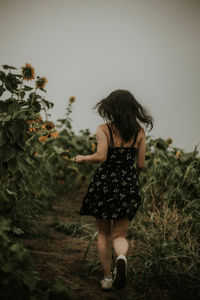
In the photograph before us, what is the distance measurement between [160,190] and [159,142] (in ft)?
2.57

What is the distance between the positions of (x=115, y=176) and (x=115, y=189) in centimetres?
9

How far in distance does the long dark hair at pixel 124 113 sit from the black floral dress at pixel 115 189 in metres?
0.09

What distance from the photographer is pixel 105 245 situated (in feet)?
7.62

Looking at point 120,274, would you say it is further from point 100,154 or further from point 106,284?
point 100,154

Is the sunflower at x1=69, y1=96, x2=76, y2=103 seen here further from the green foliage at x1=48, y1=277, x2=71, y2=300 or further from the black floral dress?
the green foliage at x1=48, y1=277, x2=71, y2=300

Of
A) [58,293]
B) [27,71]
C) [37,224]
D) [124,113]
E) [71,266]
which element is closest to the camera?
[58,293]

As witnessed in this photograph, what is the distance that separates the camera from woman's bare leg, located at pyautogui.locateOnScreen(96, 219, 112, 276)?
229 cm

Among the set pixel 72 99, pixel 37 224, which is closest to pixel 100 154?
pixel 37 224

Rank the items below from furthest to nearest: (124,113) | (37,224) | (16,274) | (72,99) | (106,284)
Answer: (72,99), (37,224), (124,113), (106,284), (16,274)

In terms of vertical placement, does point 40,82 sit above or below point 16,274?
above

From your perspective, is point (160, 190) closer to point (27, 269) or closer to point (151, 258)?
point (151, 258)

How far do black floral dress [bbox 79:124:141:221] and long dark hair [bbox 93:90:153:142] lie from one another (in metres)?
0.09

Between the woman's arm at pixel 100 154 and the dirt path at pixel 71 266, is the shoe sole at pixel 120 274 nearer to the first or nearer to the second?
the dirt path at pixel 71 266

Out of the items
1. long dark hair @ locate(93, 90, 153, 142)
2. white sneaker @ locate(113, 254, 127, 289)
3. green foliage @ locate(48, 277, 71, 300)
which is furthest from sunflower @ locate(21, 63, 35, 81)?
green foliage @ locate(48, 277, 71, 300)
